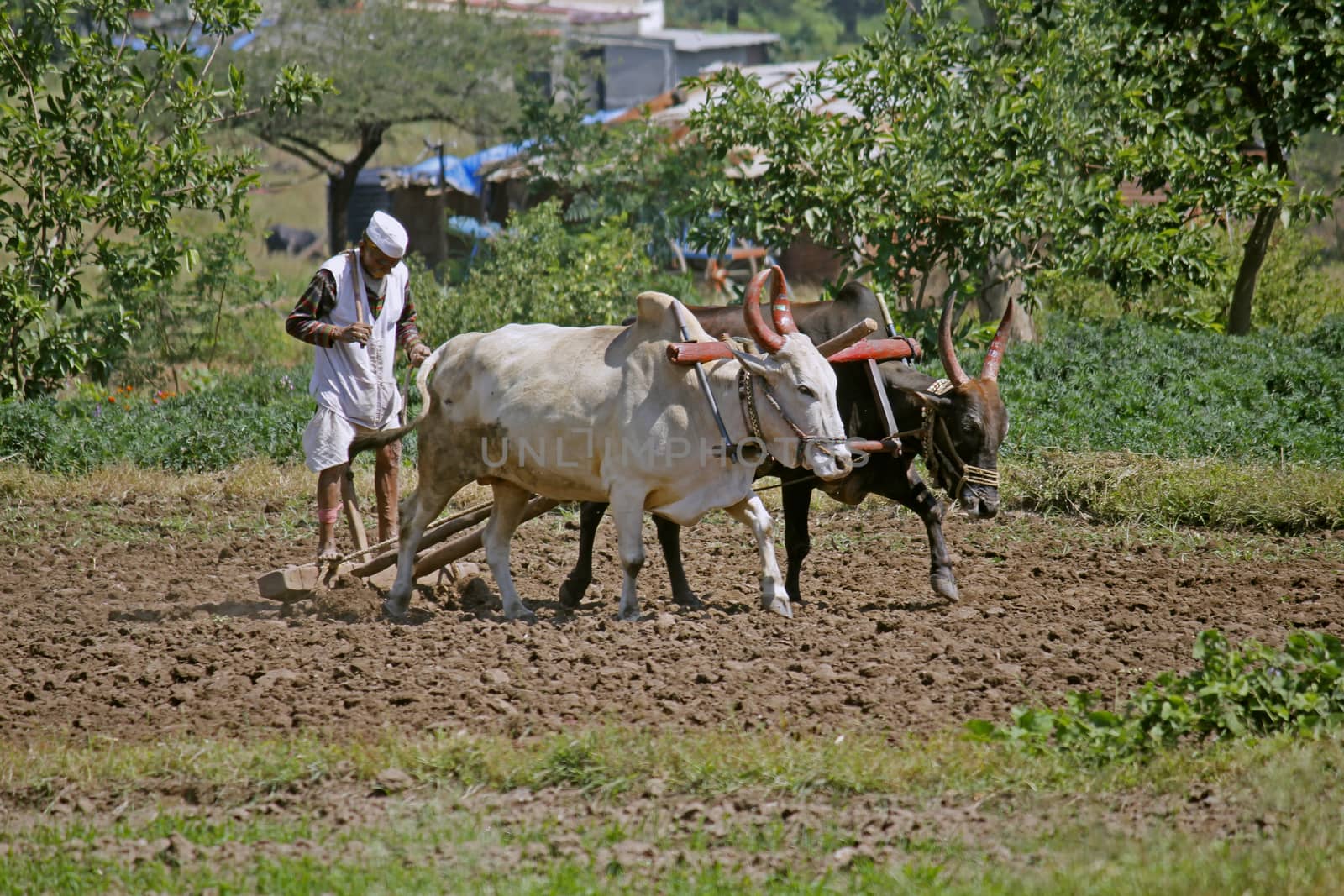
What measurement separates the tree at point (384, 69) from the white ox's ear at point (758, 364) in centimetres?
1894

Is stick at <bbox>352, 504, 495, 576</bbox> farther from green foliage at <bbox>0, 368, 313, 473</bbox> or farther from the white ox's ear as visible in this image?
green foliage at <bbox>0, 368, 313, 473</bbox>

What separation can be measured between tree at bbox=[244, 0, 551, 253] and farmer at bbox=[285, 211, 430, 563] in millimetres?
17886

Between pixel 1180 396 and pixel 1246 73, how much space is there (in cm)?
386

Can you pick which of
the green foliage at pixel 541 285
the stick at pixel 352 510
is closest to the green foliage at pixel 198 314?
the green foliage at pixel 541 285

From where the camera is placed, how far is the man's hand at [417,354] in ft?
22.8

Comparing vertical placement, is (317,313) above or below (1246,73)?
below

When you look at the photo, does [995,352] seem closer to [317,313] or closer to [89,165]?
[317,313]

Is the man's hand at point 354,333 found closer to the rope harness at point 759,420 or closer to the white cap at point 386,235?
the white cap at point 386,235

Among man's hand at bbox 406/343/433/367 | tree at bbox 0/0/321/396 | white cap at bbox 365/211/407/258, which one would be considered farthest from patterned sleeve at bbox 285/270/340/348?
tree at bbox 0/0/321/396

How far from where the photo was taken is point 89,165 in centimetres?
1092

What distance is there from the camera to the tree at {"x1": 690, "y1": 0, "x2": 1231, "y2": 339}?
37.4ft

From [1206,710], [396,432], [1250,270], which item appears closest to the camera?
[1206,710]

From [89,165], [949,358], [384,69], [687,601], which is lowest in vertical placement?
[687,601]

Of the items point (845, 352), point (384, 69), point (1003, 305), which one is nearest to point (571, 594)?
point (845, 352)
